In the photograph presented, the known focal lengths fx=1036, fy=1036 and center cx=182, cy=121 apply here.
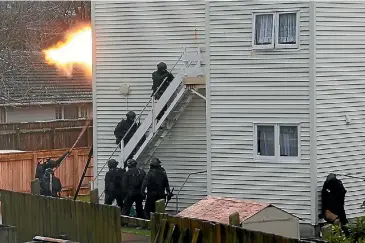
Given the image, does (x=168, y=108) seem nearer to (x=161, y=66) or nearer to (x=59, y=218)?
(x=161, y=66)

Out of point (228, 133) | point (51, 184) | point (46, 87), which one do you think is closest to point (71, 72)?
point (46, 87)

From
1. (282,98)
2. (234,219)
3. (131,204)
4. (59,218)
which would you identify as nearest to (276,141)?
(282,98)

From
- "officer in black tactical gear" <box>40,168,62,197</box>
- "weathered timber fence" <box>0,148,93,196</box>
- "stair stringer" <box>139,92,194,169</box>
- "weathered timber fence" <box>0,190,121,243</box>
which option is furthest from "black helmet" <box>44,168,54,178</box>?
"weathered timber fence" <box>0,190,121,243</box>

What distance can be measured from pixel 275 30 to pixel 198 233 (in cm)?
827

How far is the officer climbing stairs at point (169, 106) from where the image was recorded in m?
27.1

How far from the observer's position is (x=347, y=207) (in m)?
25.1

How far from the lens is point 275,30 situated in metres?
24.8

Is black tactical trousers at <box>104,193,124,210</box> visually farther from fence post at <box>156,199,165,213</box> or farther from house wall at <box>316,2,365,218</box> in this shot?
fence post at <box>156,199,165,213</box>

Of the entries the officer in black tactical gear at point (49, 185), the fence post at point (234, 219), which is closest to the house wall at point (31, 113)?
the officer in black tactical gear at point (49, 185)

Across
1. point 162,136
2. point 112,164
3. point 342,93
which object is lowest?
point 112,164

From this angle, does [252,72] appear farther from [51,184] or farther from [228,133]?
[51,184]

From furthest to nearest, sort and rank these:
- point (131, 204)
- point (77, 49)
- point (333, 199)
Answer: point (77, 49) < point (131, 204) < point (333, 199)

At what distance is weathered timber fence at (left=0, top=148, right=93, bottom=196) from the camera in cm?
3331

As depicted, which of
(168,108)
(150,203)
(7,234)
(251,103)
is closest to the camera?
(7,234)
